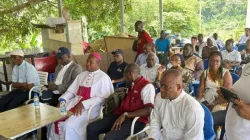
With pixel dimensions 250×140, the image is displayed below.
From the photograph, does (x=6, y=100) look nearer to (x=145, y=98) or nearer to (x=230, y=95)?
(x=145, y=98)

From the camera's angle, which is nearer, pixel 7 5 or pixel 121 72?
pixel 121 72

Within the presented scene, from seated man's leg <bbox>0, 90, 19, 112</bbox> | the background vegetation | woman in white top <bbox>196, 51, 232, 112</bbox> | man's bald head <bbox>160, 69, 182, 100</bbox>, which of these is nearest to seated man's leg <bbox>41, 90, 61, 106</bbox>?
seated man's leg <bbox>0, 90, 19, 112</bbox>

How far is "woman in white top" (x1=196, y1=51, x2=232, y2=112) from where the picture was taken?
3027mm

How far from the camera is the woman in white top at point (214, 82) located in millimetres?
3027

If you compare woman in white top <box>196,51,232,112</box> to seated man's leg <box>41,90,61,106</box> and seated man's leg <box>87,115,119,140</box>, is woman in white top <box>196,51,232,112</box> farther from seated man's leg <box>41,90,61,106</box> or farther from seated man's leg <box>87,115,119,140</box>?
seated man's leg <box>41,90,61,106</box>

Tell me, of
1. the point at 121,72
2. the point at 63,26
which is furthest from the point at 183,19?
the point at 121,72

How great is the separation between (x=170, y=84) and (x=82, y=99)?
153cm

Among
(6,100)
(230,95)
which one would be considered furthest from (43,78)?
(230,95)

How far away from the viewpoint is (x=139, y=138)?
9.16ft

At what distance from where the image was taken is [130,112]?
276cm

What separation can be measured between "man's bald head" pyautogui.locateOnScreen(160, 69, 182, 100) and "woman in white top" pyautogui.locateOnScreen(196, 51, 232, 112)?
123 centimetres

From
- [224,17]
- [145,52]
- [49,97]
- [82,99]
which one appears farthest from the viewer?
[224,17]

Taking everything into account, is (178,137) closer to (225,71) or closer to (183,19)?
(225,71)

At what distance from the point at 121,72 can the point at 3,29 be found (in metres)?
4.60
